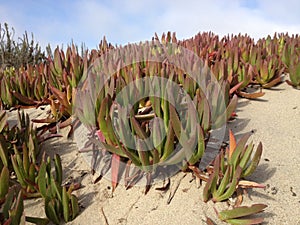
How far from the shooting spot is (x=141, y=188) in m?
2.13

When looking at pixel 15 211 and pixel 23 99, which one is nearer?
pixel 15 211

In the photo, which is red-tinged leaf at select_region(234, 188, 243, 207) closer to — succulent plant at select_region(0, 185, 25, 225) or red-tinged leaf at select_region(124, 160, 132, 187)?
red-tinged leaf at select_region(124, 160, 132, 187)

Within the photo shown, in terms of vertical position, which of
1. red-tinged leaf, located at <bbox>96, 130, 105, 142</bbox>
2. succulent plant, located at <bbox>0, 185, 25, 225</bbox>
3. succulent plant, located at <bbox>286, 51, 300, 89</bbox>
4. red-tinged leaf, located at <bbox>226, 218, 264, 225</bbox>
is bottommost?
red-tinged leaf, located at <bbox>226, 218, 264, 225</bbox>

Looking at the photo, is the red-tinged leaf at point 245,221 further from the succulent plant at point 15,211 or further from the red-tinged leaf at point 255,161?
the succulent plant at point 15,211

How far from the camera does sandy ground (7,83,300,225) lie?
74.3 inches

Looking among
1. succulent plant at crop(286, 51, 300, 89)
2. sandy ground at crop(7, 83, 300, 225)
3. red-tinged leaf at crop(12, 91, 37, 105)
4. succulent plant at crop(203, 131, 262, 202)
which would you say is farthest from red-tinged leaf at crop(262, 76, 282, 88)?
red-tinged leaf at crop(12, 91, 37, 105)

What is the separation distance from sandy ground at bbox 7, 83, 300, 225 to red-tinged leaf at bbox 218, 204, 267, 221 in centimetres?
6

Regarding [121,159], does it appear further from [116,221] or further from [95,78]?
[95,78]

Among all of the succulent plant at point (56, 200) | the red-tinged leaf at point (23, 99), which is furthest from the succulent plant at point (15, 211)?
the red-tinged leaf at point (23, 99)

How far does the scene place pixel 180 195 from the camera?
2021 mm

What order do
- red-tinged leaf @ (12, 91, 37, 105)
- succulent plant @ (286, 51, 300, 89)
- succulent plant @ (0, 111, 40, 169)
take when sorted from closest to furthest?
succulent plant @ (0, 111, 40, 169) < red-tinged leaf @ (12, 91, 37, 105) < succulent plant @ (286, 51, 300, 89)

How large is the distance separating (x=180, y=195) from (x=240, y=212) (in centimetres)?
40

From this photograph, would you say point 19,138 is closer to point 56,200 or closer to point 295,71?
point 56,200

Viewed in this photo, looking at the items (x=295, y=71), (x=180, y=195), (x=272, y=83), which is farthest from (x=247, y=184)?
(x=295, y=71)
